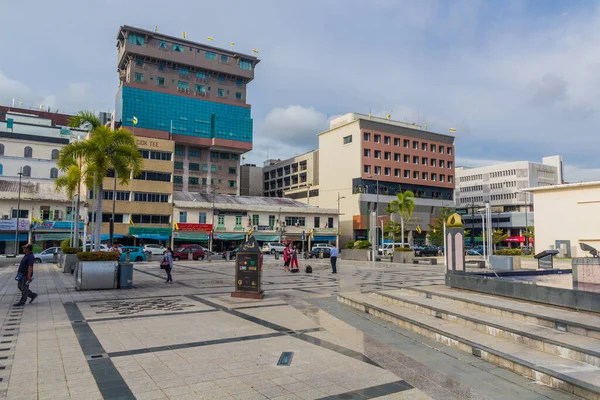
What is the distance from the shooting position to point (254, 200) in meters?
63.5

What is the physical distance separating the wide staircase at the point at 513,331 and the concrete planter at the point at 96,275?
9.25 metres

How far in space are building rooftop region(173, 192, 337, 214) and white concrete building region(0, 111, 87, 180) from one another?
21076mm

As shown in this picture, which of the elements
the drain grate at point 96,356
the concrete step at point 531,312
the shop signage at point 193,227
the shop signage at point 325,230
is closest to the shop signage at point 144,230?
the shop signage at point 193,227

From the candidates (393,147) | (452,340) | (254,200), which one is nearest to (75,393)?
(452,340)

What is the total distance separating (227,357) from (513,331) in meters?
4.88

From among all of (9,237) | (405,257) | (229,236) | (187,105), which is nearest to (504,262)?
(405,257)

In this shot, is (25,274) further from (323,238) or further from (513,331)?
(323,238)

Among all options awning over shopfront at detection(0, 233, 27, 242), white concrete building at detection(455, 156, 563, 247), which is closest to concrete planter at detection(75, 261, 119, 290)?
awning over shopfront at detection(0, 233, 27, 242)

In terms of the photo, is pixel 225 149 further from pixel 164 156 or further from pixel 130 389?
pixel 130 389

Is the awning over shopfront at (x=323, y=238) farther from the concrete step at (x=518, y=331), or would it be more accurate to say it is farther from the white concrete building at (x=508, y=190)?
the concrete step at (x=518, y=331)

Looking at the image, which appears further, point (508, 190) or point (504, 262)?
point (508, 190)

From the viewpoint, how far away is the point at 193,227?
53625 mm

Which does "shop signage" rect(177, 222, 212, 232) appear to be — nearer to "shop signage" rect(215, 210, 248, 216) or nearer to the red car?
"shop signage" rect(215, 210, 248, 216)

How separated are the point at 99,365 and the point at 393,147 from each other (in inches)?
2756
